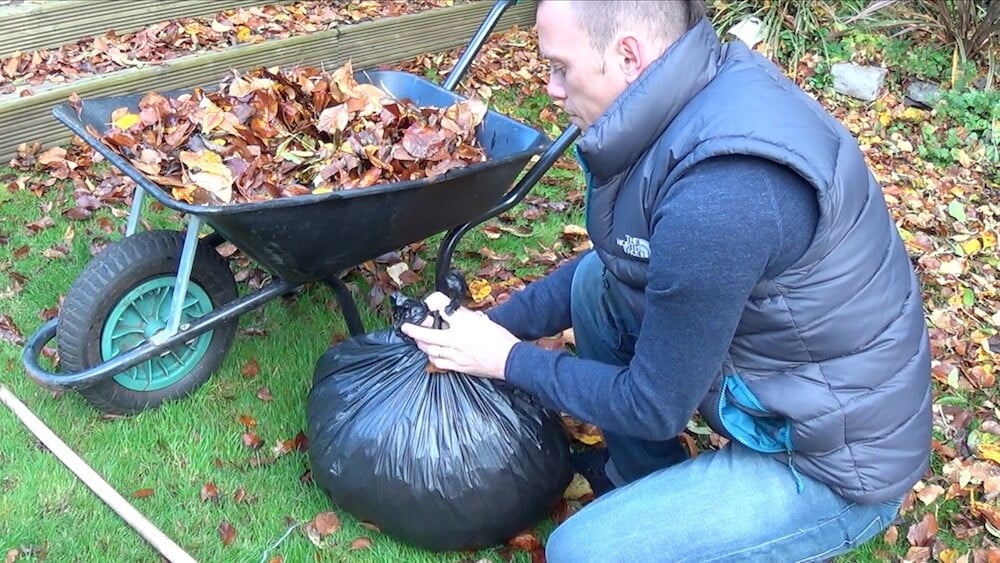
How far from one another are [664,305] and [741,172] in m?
0.26

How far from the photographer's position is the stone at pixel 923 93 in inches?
198

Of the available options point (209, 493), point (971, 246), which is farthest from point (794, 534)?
point (971, 246)

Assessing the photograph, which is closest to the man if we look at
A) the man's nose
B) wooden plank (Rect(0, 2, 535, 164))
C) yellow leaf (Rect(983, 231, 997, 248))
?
the man's nose

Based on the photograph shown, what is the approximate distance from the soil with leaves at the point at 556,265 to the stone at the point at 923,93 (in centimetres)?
11

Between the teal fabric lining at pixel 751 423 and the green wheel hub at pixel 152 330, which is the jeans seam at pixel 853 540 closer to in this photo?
the teal fabric lining at pixel 751 423

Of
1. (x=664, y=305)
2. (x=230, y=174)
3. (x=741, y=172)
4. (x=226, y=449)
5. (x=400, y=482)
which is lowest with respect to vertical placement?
(x=226, y=449)

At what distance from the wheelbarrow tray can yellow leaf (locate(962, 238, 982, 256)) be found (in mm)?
2332

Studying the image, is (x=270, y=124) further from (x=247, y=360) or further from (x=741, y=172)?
(x=741, y=172)

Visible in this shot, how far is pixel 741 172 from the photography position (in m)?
1.42

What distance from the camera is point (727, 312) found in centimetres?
148

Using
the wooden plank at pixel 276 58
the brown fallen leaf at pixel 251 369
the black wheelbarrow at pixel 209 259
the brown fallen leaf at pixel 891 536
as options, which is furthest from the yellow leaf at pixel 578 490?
the wooden plank at pixel 276 58

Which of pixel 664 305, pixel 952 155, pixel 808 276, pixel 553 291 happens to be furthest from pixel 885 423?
pixel 952 155

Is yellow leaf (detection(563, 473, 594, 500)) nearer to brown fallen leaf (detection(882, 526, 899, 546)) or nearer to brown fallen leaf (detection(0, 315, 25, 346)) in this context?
brown fallen leaf (detection(882, 526, 899, 546))

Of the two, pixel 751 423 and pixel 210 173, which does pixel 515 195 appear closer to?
pixel 210 173
